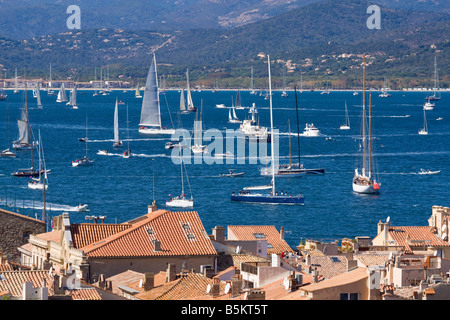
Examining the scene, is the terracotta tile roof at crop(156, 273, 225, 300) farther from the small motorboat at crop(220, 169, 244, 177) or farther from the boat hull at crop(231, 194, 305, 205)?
the small motorboat at crop(220, 169, 244, 177)

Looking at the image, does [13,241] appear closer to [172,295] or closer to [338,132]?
[172,295]

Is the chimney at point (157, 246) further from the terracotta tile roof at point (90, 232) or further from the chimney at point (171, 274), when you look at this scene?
the chimney at point (171, 274)

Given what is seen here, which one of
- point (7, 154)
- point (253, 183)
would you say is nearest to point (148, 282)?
point (253, 183)

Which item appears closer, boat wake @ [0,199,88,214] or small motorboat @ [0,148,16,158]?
boat wake @ [0,199,88,214]

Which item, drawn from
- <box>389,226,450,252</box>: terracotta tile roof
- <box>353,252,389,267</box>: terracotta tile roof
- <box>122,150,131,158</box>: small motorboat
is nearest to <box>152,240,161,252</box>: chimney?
<box>353,252,389,267</box>: terracotta tile roof

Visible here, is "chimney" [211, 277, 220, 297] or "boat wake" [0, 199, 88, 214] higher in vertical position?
"chimney" [211, 277, 220, 297]

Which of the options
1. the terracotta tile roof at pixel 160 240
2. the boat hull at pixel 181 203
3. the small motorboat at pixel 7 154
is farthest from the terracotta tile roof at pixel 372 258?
the small motorboat at pixel 7 154
